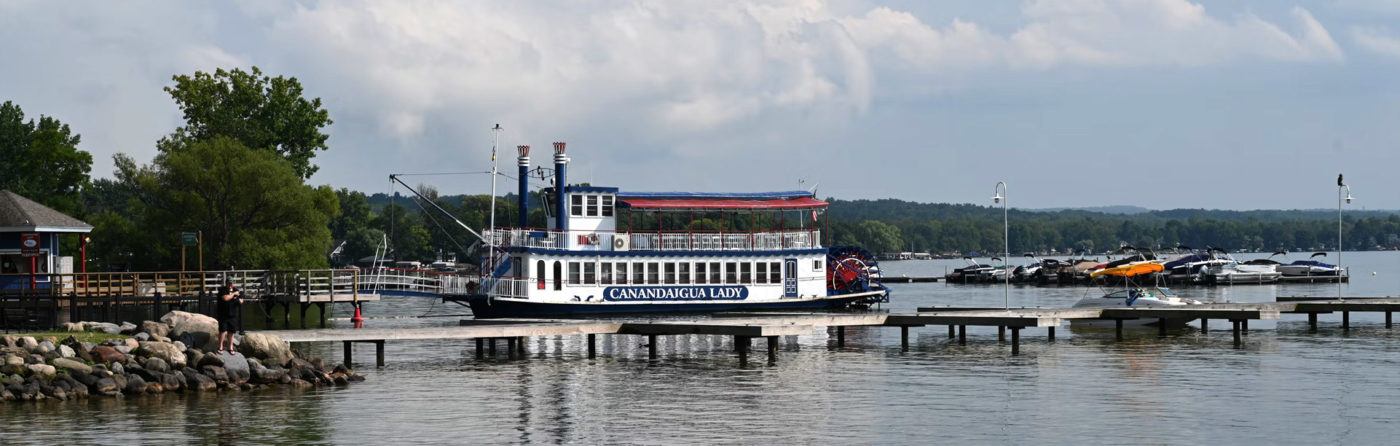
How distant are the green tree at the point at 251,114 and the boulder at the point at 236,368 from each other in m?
45.3

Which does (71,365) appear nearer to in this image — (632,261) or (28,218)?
(28,218)

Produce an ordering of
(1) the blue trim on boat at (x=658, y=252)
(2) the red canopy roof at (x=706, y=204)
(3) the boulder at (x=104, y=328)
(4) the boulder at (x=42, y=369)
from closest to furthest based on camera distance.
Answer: (4) the boulder at (x=42, y=369) < (3) the boulder at (x=104, y=328) < (1) the blue trim on boat at (x=658, y=252) < (2) the red canopy roof at (x=706, y=204)

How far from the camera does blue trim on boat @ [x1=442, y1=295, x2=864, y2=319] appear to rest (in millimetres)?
51906

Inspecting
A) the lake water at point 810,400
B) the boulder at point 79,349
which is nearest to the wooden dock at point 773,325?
the lake water at point 810,400

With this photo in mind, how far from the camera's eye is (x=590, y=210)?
176ft

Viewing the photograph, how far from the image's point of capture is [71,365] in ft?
104

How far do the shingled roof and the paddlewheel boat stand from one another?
Answer: 14119 mm

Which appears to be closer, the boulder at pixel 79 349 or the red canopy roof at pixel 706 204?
the boulder at pixel 79 349

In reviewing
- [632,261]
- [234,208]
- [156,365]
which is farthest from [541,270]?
[234,208]

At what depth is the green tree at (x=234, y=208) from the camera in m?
70.8

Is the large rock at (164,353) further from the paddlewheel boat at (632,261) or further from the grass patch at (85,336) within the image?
the paddlewheel boat at (632,261)

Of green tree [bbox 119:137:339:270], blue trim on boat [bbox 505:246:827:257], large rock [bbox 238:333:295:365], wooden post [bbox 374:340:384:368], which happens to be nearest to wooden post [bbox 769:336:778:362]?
wooden post [bbox 374:340:384:368]

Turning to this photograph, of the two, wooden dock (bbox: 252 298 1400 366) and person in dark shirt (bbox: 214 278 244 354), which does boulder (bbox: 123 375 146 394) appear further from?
wooden dock (bbox: 252 298 1400 366)

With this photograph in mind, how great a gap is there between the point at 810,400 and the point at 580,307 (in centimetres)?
2159
